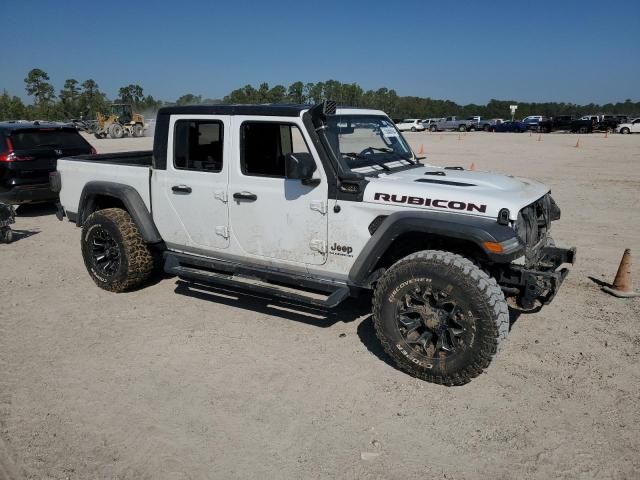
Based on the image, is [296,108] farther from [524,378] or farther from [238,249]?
[524,378]

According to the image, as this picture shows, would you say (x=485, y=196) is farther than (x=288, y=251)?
No

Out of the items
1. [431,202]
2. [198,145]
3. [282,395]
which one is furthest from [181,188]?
[431,202]

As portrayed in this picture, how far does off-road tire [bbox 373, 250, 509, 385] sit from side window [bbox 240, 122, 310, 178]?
1.48 meters

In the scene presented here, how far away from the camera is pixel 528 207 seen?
162 inches

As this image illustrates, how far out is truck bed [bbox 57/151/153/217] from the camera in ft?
18.0

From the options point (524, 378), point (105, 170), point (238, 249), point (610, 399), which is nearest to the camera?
point (610, 399)

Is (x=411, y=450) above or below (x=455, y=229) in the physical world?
below

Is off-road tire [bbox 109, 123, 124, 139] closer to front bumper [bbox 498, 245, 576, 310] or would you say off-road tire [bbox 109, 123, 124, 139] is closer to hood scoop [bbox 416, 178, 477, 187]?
hood scoop [bbox 416, 178, 477, 187]

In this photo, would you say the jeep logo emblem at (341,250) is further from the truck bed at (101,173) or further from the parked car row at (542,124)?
the parked car row at (542,124)

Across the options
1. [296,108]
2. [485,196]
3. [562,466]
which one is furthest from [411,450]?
[296,108]

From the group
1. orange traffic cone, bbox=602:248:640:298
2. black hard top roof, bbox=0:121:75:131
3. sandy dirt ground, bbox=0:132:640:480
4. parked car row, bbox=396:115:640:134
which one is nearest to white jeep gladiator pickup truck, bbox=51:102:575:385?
sandy dirt ground, bbox=0:132:640:480

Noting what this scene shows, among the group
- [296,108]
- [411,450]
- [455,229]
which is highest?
[296,108]

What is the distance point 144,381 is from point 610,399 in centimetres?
335

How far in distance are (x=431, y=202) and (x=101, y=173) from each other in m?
3.81
